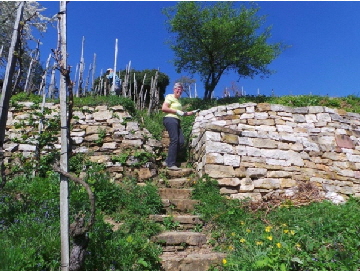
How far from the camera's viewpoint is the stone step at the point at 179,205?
487cm

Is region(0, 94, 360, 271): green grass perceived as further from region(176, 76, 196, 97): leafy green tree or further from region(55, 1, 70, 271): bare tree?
region(176, 76, 196, 97): leafy green tree

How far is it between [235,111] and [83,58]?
20.2 feet

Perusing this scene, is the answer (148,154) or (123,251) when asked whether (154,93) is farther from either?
(123,251)

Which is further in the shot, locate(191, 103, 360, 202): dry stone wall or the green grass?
locate(191, 103, 360, 202): dry stone wall

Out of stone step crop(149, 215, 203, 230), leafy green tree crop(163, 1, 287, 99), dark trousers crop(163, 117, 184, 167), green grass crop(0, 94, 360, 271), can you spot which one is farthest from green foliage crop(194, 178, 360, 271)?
leafy green tree crop(163, 1, 287, 99)

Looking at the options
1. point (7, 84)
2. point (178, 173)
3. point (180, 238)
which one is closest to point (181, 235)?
point (180, 238)

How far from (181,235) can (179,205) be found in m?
0.98

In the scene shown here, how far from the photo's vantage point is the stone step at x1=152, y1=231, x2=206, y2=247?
388 cm

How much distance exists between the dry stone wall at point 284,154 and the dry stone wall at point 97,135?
135cm

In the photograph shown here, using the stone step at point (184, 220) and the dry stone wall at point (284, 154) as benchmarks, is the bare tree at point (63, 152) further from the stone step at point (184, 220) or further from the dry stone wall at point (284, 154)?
the dry stone wall at point (284, 154)

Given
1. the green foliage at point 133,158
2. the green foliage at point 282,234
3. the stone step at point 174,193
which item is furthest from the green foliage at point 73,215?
the green foliage at point 282,234

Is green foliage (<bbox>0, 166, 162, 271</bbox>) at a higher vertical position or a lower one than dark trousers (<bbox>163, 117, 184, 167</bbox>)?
lower


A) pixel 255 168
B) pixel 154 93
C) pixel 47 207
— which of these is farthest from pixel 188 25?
pixel 47 207

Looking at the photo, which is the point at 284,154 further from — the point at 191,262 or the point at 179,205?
the point at 191,262
